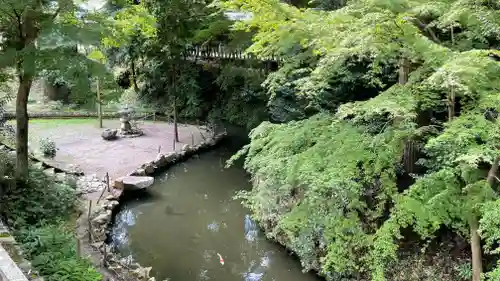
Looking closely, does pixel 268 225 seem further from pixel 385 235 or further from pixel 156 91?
pixel 156 91

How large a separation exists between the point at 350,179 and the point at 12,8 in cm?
665

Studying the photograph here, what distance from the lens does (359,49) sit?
20.0 feet

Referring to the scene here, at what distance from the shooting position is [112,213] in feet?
36.8

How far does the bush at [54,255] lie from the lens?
6520 mm

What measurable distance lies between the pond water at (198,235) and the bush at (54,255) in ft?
6.91

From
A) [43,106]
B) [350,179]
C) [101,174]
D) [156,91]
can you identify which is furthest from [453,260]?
[43,106]

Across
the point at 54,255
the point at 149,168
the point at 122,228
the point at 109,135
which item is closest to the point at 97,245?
the point at 122,228

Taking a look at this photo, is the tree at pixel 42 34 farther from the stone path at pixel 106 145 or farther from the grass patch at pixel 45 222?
the stone path at pixel 106 145

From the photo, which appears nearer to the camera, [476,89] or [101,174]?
[476,89]

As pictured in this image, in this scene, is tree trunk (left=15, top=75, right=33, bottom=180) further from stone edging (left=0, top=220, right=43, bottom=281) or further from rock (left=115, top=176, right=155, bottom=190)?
stone edging (left=0, top=220, right=43, bottom=281)

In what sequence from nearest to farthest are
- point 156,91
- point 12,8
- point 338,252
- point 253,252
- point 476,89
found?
Answer: point 476,89, point 338,252, point 12,8, point 253,252, point 156,91

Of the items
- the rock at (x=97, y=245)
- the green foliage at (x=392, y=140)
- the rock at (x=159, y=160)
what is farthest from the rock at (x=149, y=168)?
the green foliage at (x=392, y=140)

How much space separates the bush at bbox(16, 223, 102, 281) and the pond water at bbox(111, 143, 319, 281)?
→ 2106mm

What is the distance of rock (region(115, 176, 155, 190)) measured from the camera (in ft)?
40.4
